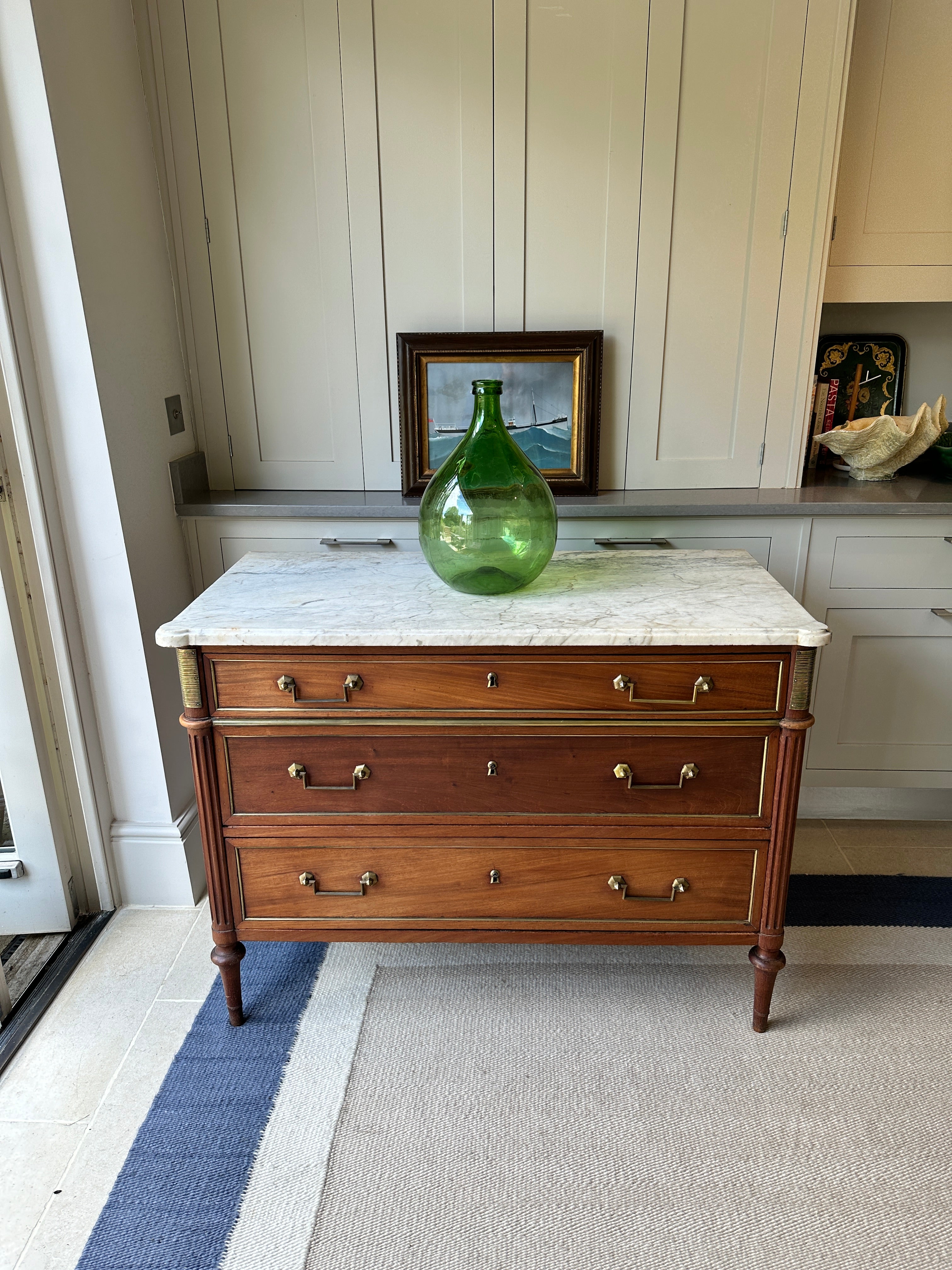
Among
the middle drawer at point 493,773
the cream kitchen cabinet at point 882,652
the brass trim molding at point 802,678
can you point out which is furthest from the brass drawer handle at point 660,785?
the cream kitchen cabinet at point 882,652

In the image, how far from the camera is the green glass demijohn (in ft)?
5.32

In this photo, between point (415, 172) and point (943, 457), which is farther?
point (943, 457)

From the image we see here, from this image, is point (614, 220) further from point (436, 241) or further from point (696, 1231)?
point (696, 1231)

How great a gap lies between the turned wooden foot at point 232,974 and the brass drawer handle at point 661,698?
931mm

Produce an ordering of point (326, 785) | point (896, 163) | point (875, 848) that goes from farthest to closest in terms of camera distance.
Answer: point (875, 848) → point (896, 163) → point (326, 785)

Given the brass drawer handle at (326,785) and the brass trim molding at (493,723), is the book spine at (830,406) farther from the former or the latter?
the brass drawer handle at (326,785)

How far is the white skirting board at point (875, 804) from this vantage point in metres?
2.46

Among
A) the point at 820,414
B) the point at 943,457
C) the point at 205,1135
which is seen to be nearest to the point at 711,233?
the point at 820,414

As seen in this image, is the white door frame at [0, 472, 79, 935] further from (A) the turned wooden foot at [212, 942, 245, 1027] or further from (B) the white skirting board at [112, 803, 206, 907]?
(A) the turned wooden foot at [212, 942, 245, 1027]

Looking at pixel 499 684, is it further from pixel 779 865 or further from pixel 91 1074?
pixel 91 1074

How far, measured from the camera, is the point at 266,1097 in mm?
1602

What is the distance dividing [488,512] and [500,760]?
47 cm

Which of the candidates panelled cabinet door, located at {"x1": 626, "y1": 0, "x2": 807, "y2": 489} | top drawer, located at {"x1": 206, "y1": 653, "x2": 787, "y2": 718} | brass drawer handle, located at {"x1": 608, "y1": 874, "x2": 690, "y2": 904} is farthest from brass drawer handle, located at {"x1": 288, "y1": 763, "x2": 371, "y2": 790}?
panelled cabinet door, located at {"x1": 626, "y1": 0, "x2": 807, "y2": 489}

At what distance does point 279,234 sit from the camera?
82.6 inches
